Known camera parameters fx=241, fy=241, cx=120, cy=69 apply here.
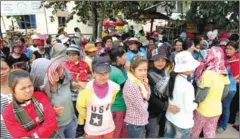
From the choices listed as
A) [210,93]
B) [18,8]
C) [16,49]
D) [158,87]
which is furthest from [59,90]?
[18,8]

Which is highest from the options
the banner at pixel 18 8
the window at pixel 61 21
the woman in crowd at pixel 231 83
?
the banner at pixel 18 8

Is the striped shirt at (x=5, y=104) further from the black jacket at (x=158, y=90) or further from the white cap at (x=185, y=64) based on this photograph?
the white cap at (x=185, y=64)

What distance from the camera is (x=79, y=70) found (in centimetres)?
344

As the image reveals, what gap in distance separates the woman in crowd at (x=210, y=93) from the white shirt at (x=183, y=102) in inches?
10.0

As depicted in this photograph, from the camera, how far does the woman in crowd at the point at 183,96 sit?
2533 mm

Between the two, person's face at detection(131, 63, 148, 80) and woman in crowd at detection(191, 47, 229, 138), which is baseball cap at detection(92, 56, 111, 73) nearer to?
person's face at detection(131, 63, 148, 80)

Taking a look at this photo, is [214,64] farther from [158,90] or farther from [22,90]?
[22,90]

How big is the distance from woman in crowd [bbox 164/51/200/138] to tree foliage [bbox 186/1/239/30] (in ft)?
14.6

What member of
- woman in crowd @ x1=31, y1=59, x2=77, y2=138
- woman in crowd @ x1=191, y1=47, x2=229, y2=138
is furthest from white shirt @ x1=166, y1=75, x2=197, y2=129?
woman in crowd @ x1=31, y1=59, x2=77, y2=138

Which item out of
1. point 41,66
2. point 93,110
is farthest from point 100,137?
point 41,66

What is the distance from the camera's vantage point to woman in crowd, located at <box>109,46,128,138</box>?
271 cm

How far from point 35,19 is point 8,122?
60.8ft

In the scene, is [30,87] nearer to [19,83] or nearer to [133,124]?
[19,83]

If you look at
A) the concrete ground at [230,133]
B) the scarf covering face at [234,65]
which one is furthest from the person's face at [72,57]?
the concrete ground at [230,133]
